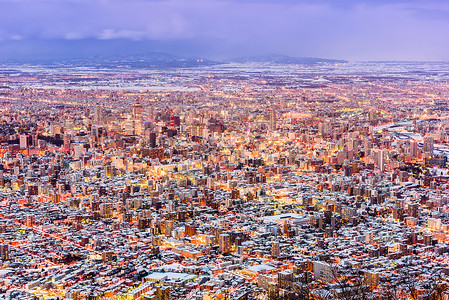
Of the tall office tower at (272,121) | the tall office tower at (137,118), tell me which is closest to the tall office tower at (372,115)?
the tall office tower at (272,121)

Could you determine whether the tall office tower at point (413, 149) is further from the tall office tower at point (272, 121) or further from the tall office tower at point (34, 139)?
the tall office tower at point (34, 139)

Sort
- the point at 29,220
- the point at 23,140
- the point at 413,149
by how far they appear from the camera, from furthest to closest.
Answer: the point at 23,140, the point at 413,149, the point at 29,220

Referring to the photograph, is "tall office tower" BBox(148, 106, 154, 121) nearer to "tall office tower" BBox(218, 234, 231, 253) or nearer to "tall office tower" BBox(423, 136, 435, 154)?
"tall office tower" BBox(423, 136, 435, 154)

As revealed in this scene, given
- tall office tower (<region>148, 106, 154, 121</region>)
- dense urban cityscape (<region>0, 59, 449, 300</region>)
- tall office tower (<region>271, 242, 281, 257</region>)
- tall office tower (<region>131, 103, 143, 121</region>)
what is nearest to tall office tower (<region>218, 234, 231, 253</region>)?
dense urban cityscape (<region>0, 59, 449, 300</region>)

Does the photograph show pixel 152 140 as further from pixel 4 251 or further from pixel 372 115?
pixel 372 115

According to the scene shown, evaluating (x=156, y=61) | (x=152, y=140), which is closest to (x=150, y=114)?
(x=152, y=140)

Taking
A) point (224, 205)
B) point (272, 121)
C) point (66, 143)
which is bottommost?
point (224, 205)
